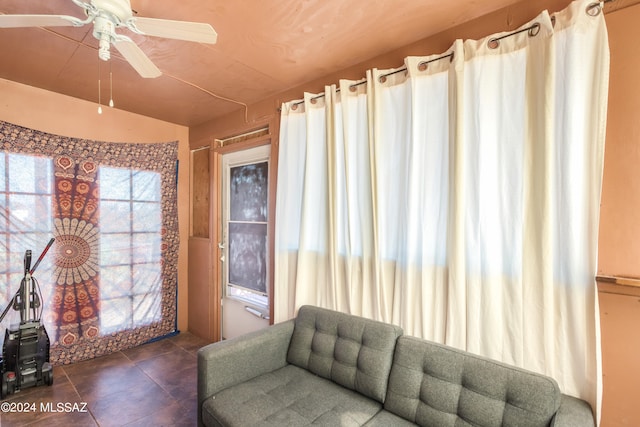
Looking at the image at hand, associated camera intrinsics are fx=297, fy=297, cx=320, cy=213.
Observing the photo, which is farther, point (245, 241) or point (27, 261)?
point (245, 241)

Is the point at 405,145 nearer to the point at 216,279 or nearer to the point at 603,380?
the point at 603,380

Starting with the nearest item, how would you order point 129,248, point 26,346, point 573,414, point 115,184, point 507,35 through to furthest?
point 573,414 → point 507,35 → point 26,346 → point 115,184 → point 129,248

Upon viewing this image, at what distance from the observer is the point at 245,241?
313 cm

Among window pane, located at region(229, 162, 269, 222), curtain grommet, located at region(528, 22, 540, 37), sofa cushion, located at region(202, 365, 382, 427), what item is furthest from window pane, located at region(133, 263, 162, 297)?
curtain grommet, located at region(528, 22, 540, 37)

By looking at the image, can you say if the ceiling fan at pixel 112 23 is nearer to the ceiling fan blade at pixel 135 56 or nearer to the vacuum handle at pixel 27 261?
the ceiling fan blade at pixel 135 56

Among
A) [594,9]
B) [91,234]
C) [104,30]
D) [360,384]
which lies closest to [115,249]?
[91,234]

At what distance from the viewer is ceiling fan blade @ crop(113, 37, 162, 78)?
1373 millimetres

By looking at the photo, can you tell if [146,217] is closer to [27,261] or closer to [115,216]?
[115,216]

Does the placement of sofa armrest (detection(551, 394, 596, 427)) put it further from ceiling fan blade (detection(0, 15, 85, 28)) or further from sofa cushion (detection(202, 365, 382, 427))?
ceiling fan blade (detection(0, 15, 85, 28))

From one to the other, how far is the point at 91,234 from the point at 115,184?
0.54 metres

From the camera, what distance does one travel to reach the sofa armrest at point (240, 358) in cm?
171

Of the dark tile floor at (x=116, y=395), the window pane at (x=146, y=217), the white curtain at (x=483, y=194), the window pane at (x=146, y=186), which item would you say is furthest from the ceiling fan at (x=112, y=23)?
the dark tile floor at (x=116, y=395)

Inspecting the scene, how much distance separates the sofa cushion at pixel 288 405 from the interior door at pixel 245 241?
110 cm

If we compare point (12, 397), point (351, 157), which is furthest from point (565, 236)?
point (12, 397)
